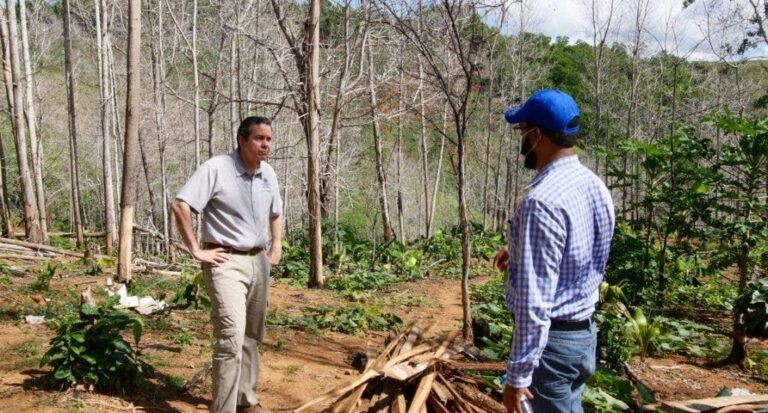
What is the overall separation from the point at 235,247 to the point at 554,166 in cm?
232

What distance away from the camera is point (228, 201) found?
3973 millimetres

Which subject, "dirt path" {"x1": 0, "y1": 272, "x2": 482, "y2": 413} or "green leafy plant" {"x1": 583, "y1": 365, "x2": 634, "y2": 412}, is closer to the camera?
"green leafy plant" {"x1": 583, "y1": 365, "x2": 634, "y2": 412}

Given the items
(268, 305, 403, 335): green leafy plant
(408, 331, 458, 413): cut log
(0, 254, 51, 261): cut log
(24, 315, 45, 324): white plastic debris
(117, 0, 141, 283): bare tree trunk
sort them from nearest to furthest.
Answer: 1. (408, 331, 458, 413): cut log
2. (24, 315, 45, 324): white plastic debris
3. (268, 305, 403, 335): green leafy plant
4. (117, 0, 141, 283): bare tree trunk
5. (0, 254, 51, 261): cut log

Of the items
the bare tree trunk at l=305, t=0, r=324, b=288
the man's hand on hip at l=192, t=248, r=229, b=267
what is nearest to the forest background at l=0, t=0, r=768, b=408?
the bare tree trunk at l=305, t=0, r=324, b=288

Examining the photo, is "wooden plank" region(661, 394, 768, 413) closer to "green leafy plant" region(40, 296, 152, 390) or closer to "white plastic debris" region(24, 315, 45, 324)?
"green leafy plant" region(40, 296, 152, 390)

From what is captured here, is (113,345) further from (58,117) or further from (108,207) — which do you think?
(58,117)

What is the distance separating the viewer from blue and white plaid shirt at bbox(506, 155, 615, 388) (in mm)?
2141

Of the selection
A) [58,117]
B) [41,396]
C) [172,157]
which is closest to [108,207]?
[41,396]

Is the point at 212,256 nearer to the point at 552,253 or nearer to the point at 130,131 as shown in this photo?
the point at 552,253

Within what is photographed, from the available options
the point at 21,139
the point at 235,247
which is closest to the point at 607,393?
the point at 235,247

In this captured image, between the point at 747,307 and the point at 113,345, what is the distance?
5217 millimetres

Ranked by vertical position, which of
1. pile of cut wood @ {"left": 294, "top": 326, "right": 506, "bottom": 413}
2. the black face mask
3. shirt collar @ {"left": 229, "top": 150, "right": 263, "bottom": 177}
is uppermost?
the black face mask

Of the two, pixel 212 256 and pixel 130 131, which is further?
pixel 130 131

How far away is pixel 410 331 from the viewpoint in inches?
194
